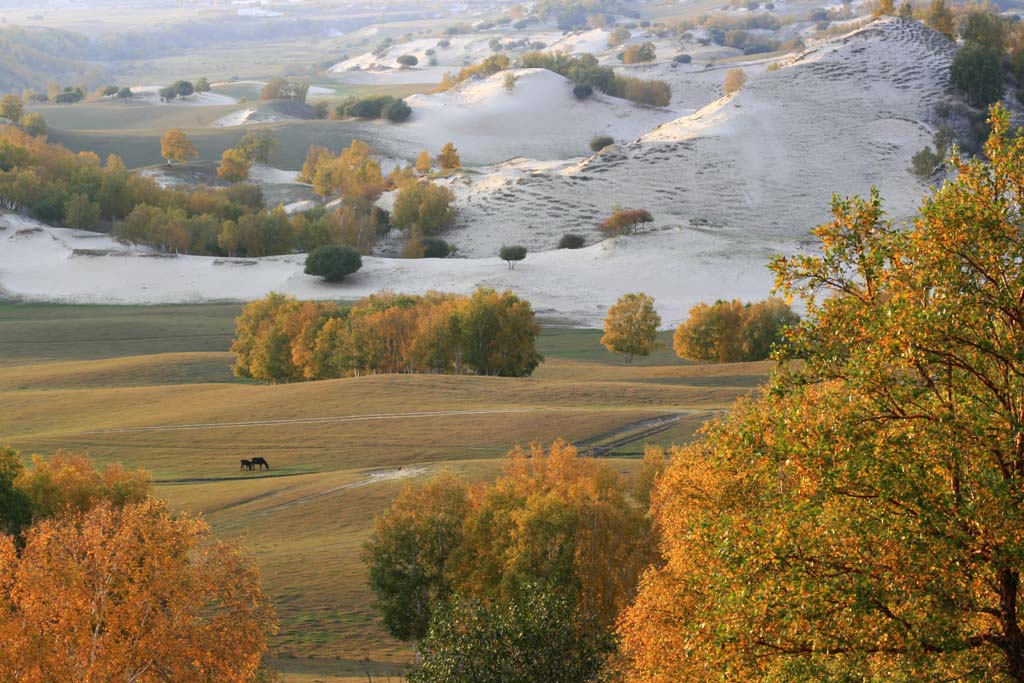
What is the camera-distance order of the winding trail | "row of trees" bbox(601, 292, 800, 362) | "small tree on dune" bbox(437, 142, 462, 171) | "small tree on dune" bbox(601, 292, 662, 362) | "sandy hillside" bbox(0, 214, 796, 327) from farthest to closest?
"small tree on dune" bbox(437, 142, 462, 171), "sandy hillside" bbox(0, 214, 796, 327), "small tree on dune" bbox(601, 292, 662, 362), "row of trees" bbox(601, 292, 800, 362), the winding trail

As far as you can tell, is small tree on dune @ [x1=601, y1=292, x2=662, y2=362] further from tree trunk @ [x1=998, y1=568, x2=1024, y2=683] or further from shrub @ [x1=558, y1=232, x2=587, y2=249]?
tree trunk @ [x1=998, y1=568, x2=1024, y2=683]

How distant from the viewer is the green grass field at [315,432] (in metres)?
39.9

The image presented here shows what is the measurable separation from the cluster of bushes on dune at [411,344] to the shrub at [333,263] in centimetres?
3473

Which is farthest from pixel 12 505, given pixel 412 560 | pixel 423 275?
pixel 423 275

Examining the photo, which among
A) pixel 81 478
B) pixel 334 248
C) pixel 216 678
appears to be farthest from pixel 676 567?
pixel 334 248

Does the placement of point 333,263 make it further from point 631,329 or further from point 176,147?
point 176,147

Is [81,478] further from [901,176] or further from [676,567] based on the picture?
[901,176]

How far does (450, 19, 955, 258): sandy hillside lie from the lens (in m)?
147

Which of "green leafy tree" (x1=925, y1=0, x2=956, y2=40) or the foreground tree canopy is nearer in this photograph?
the foreground tree canopy

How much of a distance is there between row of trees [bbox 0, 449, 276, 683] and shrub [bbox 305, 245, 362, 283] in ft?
314

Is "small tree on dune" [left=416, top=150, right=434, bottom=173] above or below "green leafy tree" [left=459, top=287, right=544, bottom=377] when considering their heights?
above

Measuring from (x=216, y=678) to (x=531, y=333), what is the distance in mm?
61835

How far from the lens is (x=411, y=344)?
84500mm

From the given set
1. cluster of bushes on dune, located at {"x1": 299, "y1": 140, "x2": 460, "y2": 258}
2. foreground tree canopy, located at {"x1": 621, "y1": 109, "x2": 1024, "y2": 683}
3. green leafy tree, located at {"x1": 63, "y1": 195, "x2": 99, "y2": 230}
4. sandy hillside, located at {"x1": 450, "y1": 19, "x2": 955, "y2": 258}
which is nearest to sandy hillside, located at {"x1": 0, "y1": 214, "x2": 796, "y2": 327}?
green leafy tree, located at {"x1": 63, "y1": 195, "x2": 99, "y2": 230}
